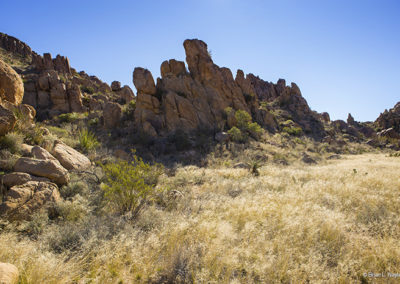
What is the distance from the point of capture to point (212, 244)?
2656mm

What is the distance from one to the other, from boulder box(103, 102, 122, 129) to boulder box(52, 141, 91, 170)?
1291cm

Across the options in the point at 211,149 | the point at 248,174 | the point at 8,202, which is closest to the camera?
the point at 8,202

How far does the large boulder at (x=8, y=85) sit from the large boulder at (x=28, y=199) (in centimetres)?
381

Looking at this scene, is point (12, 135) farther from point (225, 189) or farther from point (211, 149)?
point (211, 149)

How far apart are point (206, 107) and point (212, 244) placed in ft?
68.4

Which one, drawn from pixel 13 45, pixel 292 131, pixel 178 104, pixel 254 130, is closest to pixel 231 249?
pixel 178 104

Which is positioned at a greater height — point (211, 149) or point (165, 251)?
point (211, 149)

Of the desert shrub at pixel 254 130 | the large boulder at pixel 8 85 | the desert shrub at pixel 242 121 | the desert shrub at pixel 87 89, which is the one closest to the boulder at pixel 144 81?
the desert shrub at pixel 242 121

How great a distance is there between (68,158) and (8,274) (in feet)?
13.7

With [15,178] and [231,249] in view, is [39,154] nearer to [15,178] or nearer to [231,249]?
[15,178]

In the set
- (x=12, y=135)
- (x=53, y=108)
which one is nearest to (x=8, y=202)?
(x=12, y=135)

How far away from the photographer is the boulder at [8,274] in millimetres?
1588

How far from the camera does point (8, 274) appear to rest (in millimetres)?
1639

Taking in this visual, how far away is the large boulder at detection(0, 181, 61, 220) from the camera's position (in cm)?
288
